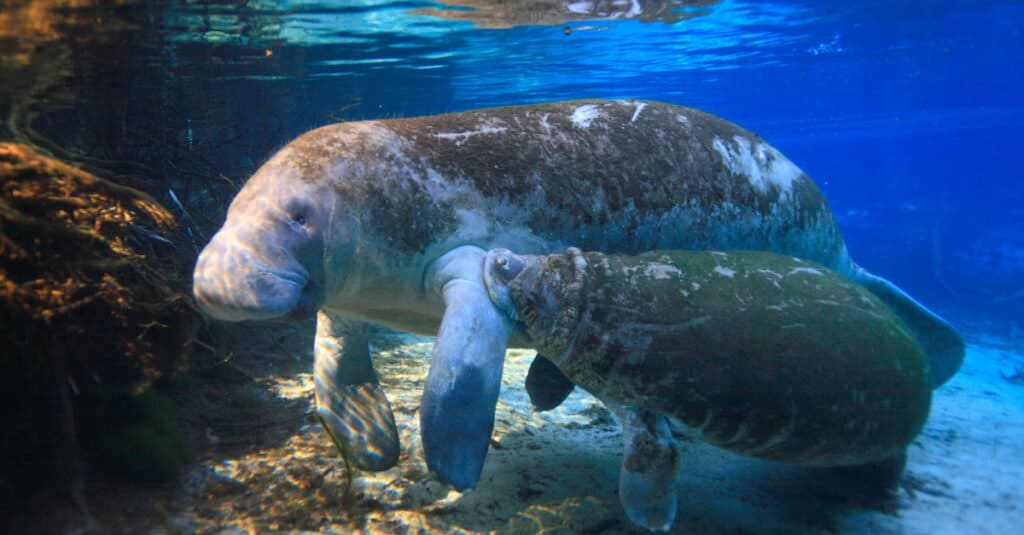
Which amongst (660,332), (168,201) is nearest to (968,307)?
(660,332)

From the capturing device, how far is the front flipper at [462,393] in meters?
3.02

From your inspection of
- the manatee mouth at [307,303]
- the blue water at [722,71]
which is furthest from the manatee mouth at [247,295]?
the blue water at [722,71]

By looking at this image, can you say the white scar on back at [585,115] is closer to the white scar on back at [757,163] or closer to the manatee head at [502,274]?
the white scar on back at [757,163]

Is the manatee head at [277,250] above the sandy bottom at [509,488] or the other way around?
above

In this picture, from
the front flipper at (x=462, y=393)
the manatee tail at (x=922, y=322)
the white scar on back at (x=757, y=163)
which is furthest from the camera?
the manatee tail at (x=922, y=322)

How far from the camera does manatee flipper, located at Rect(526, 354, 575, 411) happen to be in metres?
4.56

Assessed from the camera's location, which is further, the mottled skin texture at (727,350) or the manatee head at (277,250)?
the mottled skin texture at (727,350)

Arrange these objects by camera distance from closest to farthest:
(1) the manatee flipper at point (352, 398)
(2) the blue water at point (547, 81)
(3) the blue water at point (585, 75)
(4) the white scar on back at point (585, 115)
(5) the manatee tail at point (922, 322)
Result: 1. (1) the manatee flipper at point (352, 398)
2. (4) the white scar on back at point (585, 115)
3. (5) the manatee tail at point (922, 322)
4. (2) the blue water at point (547, 81)
5. (3) the blue water at point (585, 75)

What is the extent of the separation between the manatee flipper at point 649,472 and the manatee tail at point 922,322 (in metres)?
4.30

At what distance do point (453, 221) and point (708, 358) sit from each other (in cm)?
185

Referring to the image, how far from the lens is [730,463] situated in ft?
15.4

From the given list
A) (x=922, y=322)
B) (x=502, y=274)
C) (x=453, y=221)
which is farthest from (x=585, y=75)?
(x=502, y=274)

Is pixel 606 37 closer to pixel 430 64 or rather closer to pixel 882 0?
pixel 430 64

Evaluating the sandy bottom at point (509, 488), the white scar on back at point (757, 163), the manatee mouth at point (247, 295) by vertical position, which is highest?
the white scar on back at point (757, 163)
